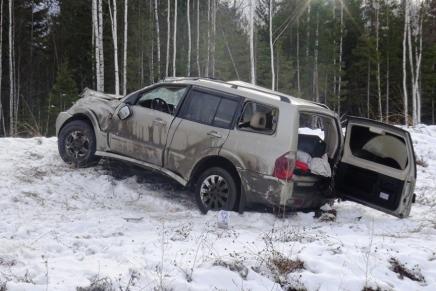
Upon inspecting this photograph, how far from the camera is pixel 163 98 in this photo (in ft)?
25.8

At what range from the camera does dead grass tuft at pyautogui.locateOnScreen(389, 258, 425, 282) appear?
489 centimetres

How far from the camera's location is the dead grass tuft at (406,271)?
16.0 feet

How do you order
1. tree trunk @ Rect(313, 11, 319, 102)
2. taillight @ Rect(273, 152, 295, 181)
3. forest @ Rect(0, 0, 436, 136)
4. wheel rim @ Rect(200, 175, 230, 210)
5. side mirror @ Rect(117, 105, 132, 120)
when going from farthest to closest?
tree trunk @ Rect(313, 11, 319, 102) → forest @ Rect(0, 0, 436, 136) → side mirror @ Rect(117, 105, 132, 120) → wheel rim @ Rect(200, 175, 230, 210) → taillight @ Rect(273, 152, 295, 181)

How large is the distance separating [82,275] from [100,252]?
74 centimetres

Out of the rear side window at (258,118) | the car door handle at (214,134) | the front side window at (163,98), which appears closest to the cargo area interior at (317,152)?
the rear side window at (258,118)

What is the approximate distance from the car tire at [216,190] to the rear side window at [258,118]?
731 mm

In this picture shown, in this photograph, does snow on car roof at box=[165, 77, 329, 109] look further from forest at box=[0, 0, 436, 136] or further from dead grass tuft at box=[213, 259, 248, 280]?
forest at box=[0, 0, 436, 136]

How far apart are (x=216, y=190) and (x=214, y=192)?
0.04 m

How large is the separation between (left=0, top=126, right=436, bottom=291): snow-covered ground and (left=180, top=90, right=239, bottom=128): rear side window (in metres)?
1.35

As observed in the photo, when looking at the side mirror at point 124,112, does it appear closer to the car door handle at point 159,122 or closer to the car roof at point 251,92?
the car door handle at point 159,122

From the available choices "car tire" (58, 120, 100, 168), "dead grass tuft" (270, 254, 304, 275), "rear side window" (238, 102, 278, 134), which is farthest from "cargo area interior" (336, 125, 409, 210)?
"car tire" (58, 120, 100, 168)

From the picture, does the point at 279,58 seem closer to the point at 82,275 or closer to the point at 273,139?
the point at 273,139

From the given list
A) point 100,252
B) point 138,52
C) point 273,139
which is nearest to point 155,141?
point 273,139

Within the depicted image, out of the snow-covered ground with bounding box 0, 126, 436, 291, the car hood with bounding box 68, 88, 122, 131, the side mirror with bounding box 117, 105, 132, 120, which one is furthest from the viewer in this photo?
the car hood with bounding box 68, 88, 122, 131
